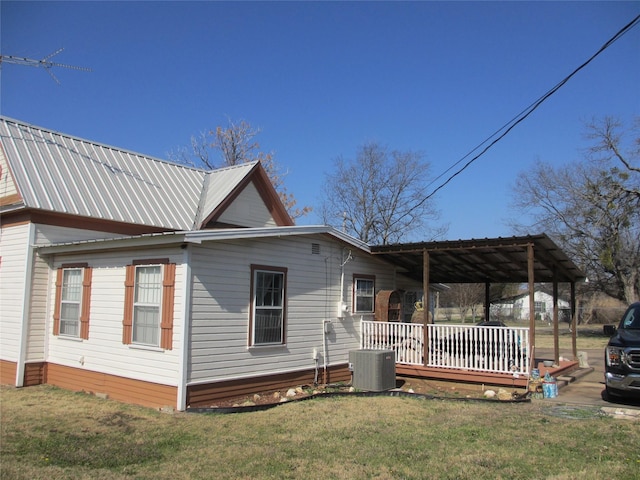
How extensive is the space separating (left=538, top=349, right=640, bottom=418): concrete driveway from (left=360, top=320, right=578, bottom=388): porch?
16.0 inches

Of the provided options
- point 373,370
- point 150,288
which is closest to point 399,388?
point 373,370

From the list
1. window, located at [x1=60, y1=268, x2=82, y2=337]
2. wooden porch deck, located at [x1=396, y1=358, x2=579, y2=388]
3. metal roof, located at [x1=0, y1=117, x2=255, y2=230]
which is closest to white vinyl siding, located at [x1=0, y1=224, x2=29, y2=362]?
window, located at [x1=60, y1=268, x2=82, y2=337]

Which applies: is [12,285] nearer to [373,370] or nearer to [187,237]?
[187,237]

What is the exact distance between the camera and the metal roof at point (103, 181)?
12938mm

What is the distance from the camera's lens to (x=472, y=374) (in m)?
12.0

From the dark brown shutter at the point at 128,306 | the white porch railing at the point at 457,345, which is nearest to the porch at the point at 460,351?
the white porch railing at the point at 457,345

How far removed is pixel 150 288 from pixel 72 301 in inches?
116

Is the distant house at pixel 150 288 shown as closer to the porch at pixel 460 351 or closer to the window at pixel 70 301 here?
the window at pixel 70 301

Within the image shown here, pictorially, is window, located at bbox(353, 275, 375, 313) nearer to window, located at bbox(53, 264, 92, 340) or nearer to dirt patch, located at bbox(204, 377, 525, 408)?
dirt patch, located at bbox(204, 377, 525, 408)

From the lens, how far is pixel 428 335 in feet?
42.3

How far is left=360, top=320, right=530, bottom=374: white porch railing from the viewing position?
11656mm

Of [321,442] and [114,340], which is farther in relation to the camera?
[114,340]

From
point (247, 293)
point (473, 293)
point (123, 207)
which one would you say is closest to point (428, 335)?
point (247, 293)

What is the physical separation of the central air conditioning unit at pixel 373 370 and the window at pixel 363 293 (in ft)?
7.05
